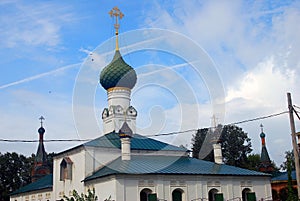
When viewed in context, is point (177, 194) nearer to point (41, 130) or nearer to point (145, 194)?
point (145, 194)

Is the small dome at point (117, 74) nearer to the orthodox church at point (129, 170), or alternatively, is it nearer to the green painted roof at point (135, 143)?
the orthodox church at point (129, 170)

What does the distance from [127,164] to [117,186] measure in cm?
274

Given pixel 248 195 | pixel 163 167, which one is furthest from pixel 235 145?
pixel 163 167

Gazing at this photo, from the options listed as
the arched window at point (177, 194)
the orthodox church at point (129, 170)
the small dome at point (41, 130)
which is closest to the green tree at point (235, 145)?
the orthodox church at point (129, 170)

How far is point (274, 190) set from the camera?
3819 centimetres

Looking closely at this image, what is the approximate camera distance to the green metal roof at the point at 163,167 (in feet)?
94.9

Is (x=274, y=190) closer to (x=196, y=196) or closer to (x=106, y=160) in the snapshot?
(x=196, y=196)

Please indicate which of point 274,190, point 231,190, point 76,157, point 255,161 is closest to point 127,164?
point 76,157

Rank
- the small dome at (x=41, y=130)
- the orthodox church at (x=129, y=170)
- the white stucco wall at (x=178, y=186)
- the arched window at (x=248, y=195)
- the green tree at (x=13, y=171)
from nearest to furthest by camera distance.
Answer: the white stucco wall at (x=178, y=186)
the orthodox church at (x=129, y=170)
the arched window at (x=248, y=195)
the small dome at (x=41, y=130)
the green tree at (x=13, y=171)

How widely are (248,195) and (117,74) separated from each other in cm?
1448

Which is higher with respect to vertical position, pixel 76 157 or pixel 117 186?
pixel 76 157

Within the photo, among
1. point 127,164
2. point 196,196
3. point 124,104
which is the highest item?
point 124,104

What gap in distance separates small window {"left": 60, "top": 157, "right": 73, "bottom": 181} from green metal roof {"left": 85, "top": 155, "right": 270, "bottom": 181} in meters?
2.88

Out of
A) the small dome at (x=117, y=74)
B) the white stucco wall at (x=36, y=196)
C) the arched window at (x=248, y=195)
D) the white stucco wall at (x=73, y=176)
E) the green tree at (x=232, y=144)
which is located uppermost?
the small dome at (x=117, y=74)
